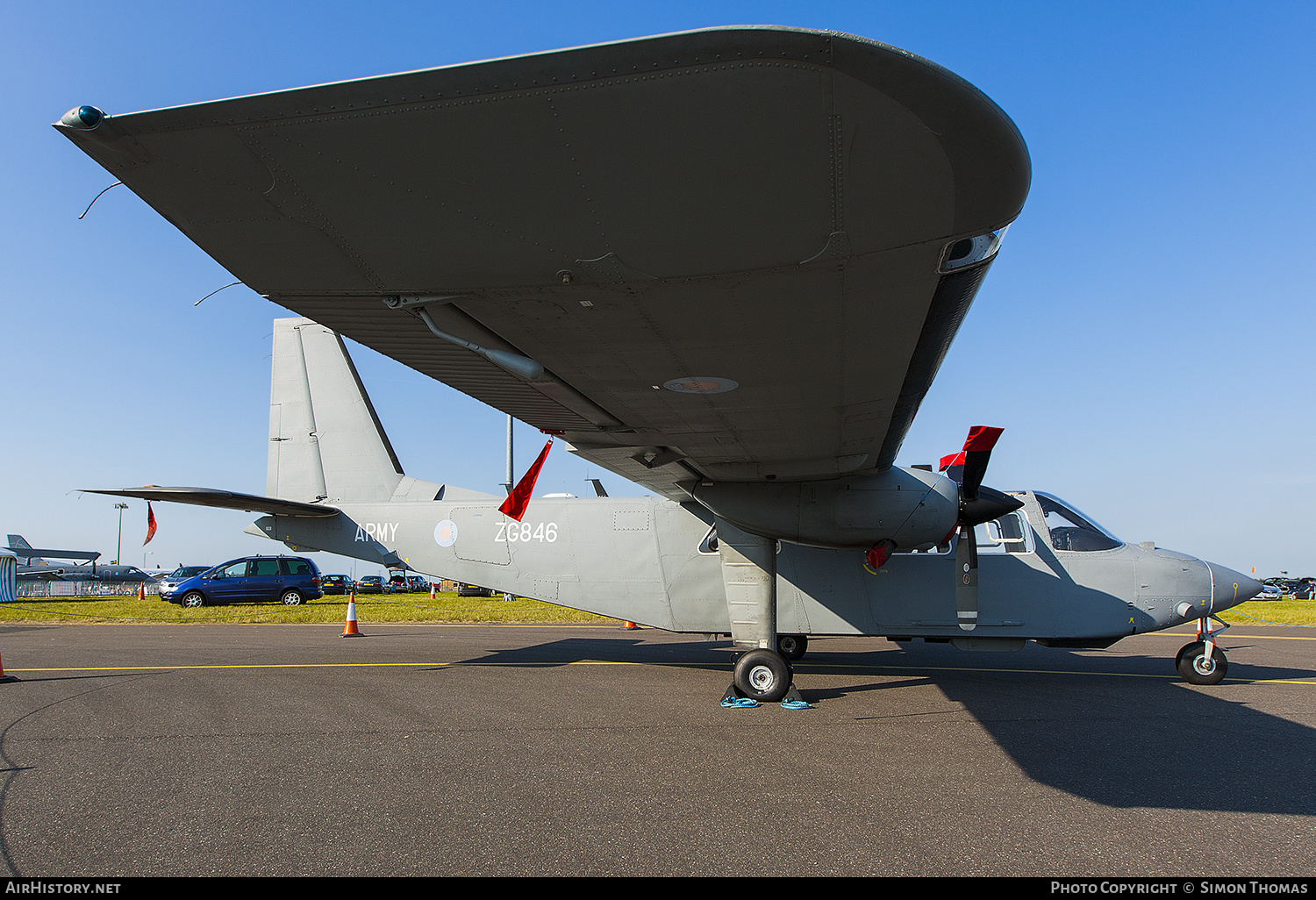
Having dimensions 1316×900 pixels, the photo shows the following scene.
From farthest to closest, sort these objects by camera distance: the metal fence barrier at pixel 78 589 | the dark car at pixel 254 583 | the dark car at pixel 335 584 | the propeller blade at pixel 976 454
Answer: the metal fence barrier at pixel 78 589 → the dark car at pixel 335 584 → the dark car at pixel 254 583 → the propeller blade at pixel 976 454

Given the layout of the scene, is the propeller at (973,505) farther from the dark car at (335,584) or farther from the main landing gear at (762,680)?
the dark car at (335,584)

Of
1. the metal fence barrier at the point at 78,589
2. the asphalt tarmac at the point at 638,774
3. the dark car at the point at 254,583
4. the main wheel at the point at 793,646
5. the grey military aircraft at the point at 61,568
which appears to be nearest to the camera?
the asphalt tarmac at the point at 638,774

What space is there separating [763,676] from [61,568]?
227 ft

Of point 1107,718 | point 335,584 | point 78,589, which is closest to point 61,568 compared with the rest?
point 78,589

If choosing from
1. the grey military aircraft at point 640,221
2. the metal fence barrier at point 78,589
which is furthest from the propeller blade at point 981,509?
the metal fence barrier at point 78,589

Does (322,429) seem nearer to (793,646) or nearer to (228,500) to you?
(228,500)

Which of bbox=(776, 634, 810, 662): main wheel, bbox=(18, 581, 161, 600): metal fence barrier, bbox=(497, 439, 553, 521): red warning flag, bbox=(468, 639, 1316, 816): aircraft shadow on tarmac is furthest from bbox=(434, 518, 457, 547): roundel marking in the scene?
bbox=(18, 581, 161, 600): metal fence barrier

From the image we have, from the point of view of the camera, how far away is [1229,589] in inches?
362

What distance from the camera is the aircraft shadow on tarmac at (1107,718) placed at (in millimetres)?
4902

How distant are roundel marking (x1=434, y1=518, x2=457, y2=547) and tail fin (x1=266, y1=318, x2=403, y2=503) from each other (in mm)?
1590

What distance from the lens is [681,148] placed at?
259 cm

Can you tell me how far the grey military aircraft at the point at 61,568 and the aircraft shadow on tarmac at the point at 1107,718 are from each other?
47.4 m

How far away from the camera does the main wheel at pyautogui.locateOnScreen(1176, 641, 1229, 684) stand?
30.2 feet
